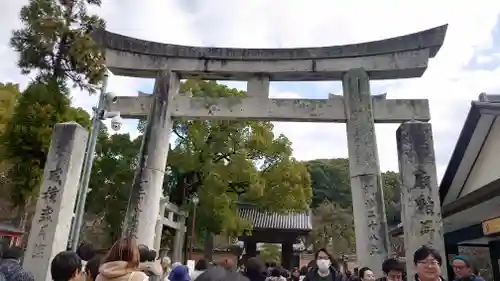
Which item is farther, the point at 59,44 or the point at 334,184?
the point at 334,184

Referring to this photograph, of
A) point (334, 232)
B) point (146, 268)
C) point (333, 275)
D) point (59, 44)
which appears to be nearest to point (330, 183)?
point (334, 232)

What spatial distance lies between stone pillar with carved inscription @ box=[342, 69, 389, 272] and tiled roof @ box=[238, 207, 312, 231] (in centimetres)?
1542

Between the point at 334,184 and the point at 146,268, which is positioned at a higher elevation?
the point at 334,184

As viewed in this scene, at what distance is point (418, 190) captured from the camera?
7.29 m

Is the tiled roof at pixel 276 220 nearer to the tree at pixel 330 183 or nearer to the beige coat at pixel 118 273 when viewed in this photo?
the beige coat at pixel 118 273

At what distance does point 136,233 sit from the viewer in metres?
8.55

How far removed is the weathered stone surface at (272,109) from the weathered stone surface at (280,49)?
110cm

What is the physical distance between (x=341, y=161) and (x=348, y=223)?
2740 centimetres

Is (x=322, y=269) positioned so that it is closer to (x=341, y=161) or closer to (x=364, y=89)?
(x=364, y=89)

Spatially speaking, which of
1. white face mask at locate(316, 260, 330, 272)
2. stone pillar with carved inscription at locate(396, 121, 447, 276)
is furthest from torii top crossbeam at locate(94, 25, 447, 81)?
white face mask at locate(316, 260, 330, 272)

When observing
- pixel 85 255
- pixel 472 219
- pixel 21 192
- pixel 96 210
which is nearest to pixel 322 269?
pixel 85 255

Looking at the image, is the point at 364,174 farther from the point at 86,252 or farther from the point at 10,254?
the point at 10,254

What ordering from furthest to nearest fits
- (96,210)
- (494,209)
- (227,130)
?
1. (96,210)
2. (227,130)
3. (494,209)

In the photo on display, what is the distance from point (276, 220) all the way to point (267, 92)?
1658cm
